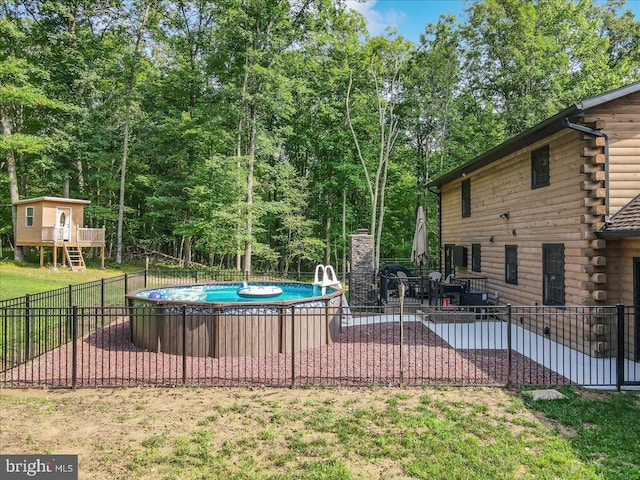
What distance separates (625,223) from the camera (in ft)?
24.3

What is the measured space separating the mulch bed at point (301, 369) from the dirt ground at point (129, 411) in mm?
298

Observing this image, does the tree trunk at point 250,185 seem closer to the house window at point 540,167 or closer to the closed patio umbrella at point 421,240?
the closed patio umbrella at point 421,240

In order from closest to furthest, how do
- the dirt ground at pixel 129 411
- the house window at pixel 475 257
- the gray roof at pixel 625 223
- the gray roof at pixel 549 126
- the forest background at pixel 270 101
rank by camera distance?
the dirt ground at pixel 129 411 → the gray roof at pixel 625 223 → the gray roof at pixel 549 126 → the house window at pixel 475 257 → the forest background at pixel 270 101

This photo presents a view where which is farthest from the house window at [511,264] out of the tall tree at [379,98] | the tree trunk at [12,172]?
the tree trunk at [12,172]

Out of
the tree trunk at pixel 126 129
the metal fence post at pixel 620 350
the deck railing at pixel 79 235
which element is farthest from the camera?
the tree trunk at pixel 126 129

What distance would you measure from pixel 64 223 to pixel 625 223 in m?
24.4

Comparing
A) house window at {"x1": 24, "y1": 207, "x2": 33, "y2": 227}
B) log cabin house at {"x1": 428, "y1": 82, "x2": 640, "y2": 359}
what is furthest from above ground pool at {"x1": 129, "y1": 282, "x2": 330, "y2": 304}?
house window at {"x1": 24, "y1": 207, "x2": 33, "y2": 227}

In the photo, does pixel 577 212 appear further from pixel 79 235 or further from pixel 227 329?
pixel 79 235

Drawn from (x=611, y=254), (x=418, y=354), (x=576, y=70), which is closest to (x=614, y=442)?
(x=418, y=354)

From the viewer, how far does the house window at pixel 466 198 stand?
15.0m

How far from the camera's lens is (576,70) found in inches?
904

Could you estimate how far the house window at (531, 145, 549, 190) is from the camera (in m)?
9.73

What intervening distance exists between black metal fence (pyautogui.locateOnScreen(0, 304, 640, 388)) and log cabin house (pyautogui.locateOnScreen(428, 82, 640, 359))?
0.42m

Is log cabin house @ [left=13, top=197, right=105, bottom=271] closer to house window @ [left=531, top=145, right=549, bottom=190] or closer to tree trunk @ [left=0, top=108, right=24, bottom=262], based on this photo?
tree trunk @ [left=0, top=108, right=24, bottom=262]
